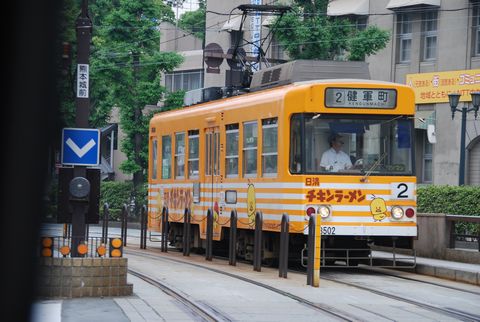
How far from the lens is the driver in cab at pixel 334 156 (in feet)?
62.2

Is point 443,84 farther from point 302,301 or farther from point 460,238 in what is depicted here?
point 302,301

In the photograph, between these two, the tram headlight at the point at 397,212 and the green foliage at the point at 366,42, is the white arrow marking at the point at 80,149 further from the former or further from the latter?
the green foliage at the point at 366,42

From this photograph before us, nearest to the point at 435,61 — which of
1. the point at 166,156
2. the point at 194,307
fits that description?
the point at 166,156

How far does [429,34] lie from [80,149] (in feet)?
93.1

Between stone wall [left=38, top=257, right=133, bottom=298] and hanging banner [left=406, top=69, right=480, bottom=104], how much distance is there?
2595 centimetres

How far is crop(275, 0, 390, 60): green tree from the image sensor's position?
3594 centimetres

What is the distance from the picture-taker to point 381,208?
1914cm

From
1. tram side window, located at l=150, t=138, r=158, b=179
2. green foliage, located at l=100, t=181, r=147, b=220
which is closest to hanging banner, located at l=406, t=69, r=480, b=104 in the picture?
tram side window, located at l=150, t=138, r=158, b=179

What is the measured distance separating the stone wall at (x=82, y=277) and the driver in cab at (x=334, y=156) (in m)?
5.77

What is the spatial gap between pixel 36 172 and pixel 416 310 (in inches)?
264

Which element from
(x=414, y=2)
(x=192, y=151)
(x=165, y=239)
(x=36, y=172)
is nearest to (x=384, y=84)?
(x=192, y=151)

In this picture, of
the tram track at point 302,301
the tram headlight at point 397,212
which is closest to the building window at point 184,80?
the tram track at point 302,301

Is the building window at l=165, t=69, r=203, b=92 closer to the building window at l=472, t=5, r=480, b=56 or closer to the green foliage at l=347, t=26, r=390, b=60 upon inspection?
the building window at l=472, t=5, r=480, b=56

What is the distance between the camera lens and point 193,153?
24703 millimetres
